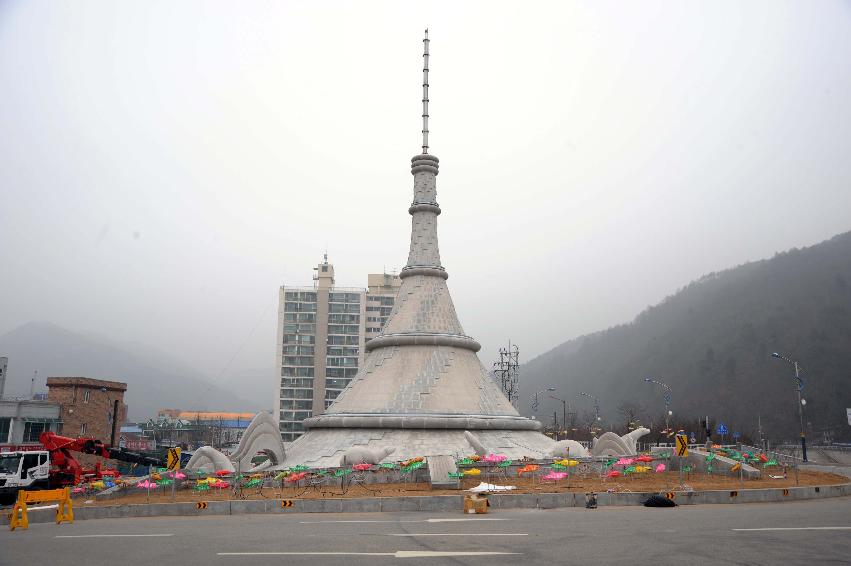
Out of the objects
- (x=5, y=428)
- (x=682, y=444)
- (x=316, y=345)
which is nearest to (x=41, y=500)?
(x=682, y=444)

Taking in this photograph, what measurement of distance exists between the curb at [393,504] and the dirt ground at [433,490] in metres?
2.59

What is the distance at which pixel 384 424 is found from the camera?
120 ft

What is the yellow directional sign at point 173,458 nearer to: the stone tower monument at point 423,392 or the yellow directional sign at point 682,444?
the stone tower monument at point 423,392

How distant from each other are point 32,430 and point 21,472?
103 feet

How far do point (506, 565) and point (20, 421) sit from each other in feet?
196

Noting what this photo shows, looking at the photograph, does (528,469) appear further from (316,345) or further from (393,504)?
(316,345)

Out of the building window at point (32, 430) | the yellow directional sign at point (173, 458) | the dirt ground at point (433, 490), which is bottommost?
the dirt ground at point (433, 490)

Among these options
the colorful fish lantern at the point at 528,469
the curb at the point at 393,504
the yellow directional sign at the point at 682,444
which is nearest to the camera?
the curb at the point at 393,504

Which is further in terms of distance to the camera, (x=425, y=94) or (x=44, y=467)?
(x=425, y=94)

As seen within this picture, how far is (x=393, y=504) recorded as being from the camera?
76.6 feet

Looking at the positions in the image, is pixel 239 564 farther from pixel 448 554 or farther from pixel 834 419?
pixel 834 419

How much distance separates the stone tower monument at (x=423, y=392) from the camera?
3644cm

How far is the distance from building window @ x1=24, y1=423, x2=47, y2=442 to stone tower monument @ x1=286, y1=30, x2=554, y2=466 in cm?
3220

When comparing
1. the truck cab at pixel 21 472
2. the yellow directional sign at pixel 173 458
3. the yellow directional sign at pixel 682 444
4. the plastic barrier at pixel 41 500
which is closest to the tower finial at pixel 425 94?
the yellow directional sign at pixel 173 458
